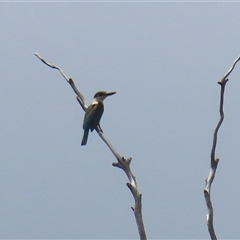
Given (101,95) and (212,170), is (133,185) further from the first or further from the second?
(101,95)

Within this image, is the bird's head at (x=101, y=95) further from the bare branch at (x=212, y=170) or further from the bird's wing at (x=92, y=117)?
the bare branch at (x=212, y=170)

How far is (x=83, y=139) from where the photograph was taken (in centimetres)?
658

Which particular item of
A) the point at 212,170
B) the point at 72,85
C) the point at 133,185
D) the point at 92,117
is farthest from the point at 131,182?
the point at 92,117

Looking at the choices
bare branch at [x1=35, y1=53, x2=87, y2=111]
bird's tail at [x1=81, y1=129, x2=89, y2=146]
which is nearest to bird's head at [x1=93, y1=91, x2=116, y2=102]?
bird's tail at [x1=81, y1=129, x2=89, y2=146]

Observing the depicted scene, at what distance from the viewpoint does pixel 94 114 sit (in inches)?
255

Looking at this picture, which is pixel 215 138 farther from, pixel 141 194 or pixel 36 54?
pixel 36 54

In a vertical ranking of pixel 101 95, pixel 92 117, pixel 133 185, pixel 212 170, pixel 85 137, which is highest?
pixel 101 95

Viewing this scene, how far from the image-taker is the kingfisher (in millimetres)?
6434

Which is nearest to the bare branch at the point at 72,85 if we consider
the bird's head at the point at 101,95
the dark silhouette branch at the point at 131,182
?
the dark silhouette branch at the point at 131,182

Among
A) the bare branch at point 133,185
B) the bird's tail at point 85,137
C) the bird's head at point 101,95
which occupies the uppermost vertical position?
the bird's head at point 101,95

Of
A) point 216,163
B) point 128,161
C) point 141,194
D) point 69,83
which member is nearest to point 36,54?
point 69,83

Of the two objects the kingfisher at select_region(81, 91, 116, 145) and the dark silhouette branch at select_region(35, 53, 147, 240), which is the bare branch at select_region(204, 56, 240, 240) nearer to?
the dark silhouette branch at select_region(35, 53, 147, 240)

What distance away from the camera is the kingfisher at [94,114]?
6434mm

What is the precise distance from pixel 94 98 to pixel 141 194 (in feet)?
8.47
